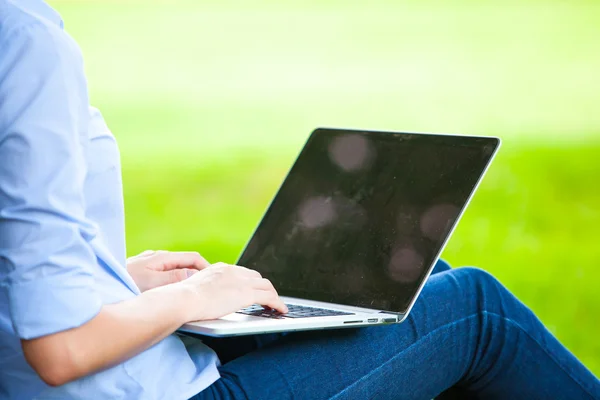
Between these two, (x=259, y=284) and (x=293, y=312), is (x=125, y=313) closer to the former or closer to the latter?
(x=259, y=284)

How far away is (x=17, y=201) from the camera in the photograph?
1279 millimetres

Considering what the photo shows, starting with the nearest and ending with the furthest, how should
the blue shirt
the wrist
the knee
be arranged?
the blue shirt < the wrist < the knee

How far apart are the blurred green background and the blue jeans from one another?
1.68 m

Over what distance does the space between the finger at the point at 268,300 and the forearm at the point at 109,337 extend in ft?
0.53

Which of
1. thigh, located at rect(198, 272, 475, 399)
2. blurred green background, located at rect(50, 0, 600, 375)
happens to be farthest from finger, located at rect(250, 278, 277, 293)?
blurred green background, located at rect(50, 0, 600, 375)

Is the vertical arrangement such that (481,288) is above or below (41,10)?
below

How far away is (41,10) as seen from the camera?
1.39 meters

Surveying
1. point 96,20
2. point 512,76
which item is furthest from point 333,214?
point 96,20

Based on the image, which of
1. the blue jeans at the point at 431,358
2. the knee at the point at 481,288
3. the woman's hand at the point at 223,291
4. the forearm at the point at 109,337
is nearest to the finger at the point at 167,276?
the blue jeans at the point at 431,358

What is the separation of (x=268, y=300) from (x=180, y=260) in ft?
1.15

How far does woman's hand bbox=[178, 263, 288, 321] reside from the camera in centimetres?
150

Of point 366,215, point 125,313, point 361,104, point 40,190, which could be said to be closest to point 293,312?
point 366,215

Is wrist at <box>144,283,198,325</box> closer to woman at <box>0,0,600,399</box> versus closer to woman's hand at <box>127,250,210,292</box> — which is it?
woman at <box>0,0,600,399</box>

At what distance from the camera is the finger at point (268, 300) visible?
1.60 m
